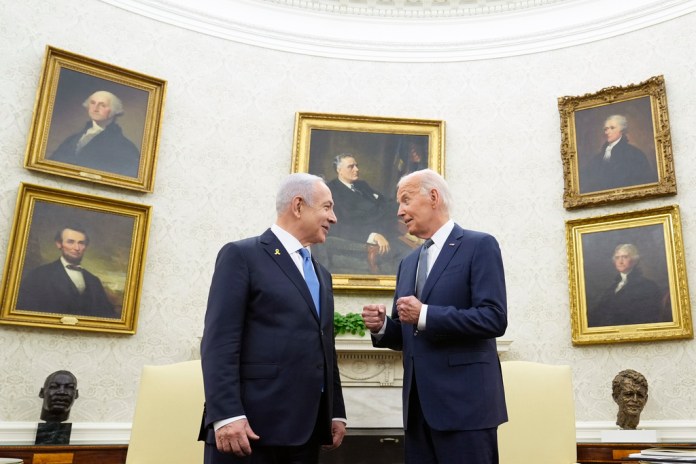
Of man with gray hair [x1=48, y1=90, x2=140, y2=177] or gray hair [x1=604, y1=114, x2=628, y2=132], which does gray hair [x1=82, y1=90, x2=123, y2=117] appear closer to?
man with gray hair [x1=48, y1=90, x2=140, y2=177]

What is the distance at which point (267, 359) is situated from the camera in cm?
233

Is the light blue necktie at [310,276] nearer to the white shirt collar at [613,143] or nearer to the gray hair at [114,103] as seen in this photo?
the gray hair at [114,103]

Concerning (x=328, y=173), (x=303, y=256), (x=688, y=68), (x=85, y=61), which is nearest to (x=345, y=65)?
(x=328, y=173)

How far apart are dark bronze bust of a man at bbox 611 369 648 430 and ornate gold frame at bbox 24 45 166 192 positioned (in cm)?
445

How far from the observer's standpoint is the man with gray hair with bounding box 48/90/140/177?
5.39 meters

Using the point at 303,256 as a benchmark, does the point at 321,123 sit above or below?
above

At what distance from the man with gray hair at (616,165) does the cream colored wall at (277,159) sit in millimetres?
241

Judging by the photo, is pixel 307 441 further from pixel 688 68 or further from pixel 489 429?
pixel 688 68

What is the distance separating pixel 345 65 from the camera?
667 cm

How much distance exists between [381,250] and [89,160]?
9.39 ft

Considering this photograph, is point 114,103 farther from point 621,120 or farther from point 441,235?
point 621,120

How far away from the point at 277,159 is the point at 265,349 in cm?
411

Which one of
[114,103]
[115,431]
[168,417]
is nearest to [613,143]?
[168,417]

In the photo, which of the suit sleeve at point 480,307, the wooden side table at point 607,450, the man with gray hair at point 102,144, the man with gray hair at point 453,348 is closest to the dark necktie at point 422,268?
the man with gray hair at point 453,348
